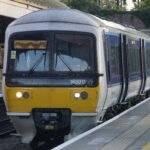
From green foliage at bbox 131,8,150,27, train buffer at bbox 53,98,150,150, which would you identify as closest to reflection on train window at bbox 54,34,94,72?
train buffer at bbox 53,98,150,150

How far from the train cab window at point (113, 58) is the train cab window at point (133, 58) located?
67.4 inches

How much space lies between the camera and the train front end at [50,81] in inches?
517

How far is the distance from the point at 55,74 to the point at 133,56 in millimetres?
6264

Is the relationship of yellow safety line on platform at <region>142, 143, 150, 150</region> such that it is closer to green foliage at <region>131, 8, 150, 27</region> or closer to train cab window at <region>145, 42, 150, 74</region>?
train cab window at <region>145, 42, 150, 74</region>

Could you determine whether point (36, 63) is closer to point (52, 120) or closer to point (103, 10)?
point (52, 120)

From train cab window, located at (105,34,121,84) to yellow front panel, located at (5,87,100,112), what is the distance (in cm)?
129

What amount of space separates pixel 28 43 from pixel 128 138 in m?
3.17

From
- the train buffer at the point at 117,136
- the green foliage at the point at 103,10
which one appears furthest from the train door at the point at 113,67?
the green foliage at the point at 103,10

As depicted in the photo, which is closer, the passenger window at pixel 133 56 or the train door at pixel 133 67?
the train door at pixel 133 67

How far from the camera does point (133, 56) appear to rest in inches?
752

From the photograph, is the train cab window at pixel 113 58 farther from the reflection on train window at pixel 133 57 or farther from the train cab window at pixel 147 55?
the train cab window at pixel 147 55

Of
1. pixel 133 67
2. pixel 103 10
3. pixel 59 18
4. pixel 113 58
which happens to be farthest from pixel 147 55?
pixel 103 10

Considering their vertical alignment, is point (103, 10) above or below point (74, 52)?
above

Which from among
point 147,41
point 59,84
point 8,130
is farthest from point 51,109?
point 147,41
